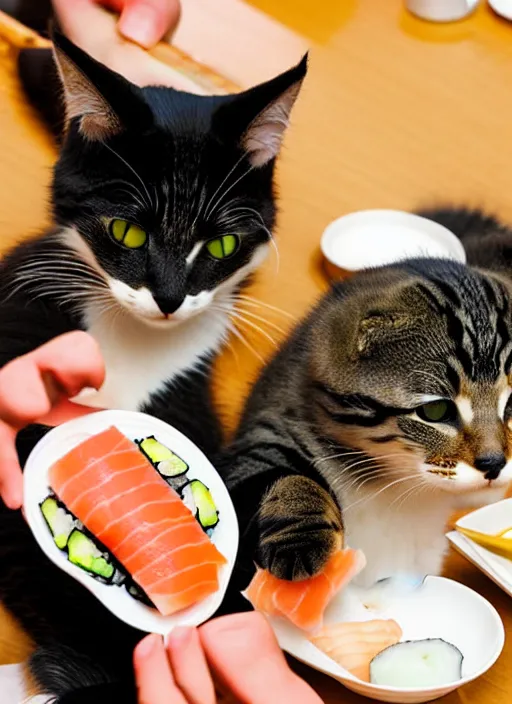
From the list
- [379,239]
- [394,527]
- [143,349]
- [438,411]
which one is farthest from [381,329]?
[379,239]

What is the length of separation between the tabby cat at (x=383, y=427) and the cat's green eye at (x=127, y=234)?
0.19 m

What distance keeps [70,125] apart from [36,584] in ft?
1.47

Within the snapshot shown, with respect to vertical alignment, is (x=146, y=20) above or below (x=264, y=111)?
below

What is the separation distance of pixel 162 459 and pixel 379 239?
0.50m

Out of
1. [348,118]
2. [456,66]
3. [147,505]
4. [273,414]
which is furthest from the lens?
[456,66]

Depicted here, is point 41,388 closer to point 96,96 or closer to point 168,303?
point 168,303

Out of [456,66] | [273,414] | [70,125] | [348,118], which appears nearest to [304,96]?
[348,118]

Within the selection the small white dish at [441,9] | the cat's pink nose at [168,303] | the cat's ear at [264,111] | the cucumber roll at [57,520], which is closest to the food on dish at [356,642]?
the cucumber roll at [57,520]

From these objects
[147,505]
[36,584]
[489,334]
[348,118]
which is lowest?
[36,584]

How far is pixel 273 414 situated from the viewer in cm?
85

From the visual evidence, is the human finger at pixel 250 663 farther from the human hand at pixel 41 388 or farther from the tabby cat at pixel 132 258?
the human hand at pixel 41 388

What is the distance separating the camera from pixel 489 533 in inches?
34.1

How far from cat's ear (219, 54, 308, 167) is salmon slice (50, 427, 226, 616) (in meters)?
0.34

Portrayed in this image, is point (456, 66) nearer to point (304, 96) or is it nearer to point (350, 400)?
point (304, 96)
